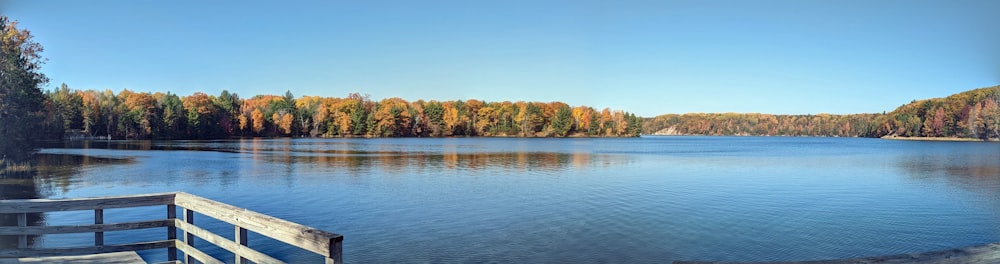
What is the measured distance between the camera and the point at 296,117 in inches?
6250

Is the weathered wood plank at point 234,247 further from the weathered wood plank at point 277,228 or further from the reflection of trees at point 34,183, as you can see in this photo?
the reflection of trees at point 34,183

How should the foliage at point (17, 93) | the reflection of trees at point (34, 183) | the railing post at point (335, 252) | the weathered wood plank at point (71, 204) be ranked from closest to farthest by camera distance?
the railing post at point (335, 252), the weathered wood plank at point (71, 204), the reflection of trees at point (34, 183), the foliage at point (17, 93)

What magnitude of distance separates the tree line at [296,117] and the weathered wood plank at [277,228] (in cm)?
7607

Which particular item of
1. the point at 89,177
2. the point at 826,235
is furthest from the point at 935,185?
the point at 89,177

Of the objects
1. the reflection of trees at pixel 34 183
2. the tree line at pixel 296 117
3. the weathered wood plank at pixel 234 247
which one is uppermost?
the tree line at pixel 296 117

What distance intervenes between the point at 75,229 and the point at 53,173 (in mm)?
30485

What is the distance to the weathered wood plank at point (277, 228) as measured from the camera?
5421mm

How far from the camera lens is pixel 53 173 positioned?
32.5 m

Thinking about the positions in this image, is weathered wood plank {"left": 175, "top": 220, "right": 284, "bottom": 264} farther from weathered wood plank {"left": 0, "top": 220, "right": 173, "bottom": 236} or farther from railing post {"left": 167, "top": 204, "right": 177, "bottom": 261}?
weathered wood plank {"left": 0, "top": 220, "right": 173, "bottom": 236}

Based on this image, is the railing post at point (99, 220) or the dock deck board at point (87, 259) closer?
the dock deck board at point (87, 259)

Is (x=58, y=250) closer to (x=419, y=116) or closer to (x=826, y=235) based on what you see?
(x=826, y=235)

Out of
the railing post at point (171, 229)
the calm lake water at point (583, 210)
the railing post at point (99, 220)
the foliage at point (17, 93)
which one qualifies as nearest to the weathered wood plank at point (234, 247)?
the railing post at point (171, 229)

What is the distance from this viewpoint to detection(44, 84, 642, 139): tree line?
387 feet

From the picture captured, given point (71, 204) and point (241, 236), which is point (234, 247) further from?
point (71, 204)
